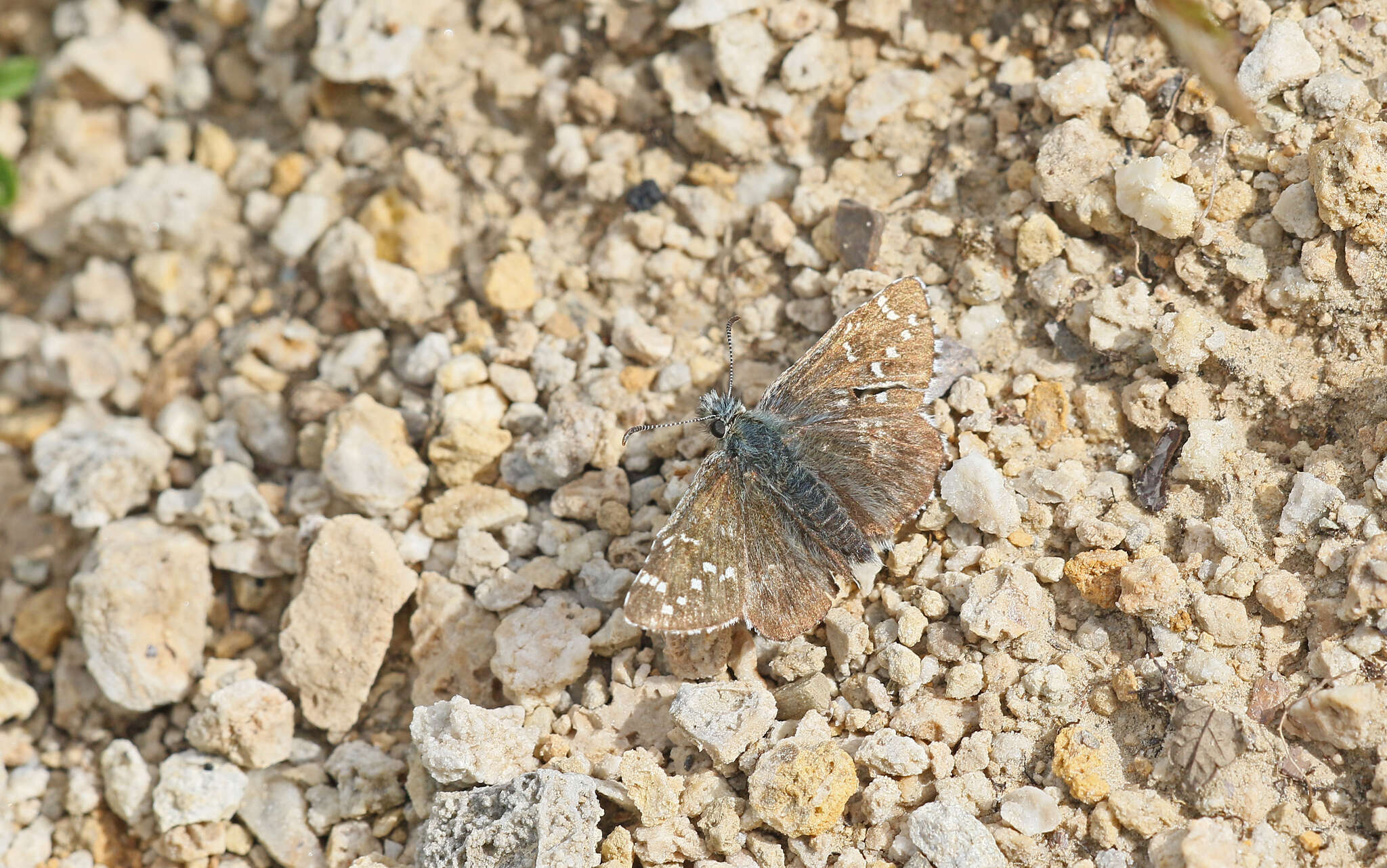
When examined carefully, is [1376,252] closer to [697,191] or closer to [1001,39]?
[1001,39]

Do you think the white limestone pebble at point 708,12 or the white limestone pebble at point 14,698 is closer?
the white limestone pebble at point 14,698

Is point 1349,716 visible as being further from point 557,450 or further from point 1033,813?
point 557,450

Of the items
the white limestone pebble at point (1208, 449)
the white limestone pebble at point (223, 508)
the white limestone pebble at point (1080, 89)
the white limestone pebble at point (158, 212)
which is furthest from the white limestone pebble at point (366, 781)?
the white limestone pebble at point (1080, 89)

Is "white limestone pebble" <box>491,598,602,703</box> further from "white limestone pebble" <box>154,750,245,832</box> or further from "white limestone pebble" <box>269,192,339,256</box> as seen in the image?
"white limestone pebble" <box>269,192,339,256</box>

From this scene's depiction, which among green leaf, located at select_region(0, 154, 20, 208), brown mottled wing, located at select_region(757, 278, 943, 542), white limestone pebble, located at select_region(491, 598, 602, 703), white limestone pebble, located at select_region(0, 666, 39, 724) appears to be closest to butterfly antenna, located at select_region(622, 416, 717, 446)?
brown mottled wing, located at select_region(757, 278, 943, 542)

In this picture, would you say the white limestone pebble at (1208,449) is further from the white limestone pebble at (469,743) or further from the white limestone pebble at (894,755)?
the white limestone pebble at (469,743)

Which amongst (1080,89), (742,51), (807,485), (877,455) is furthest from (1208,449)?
(742,51)
